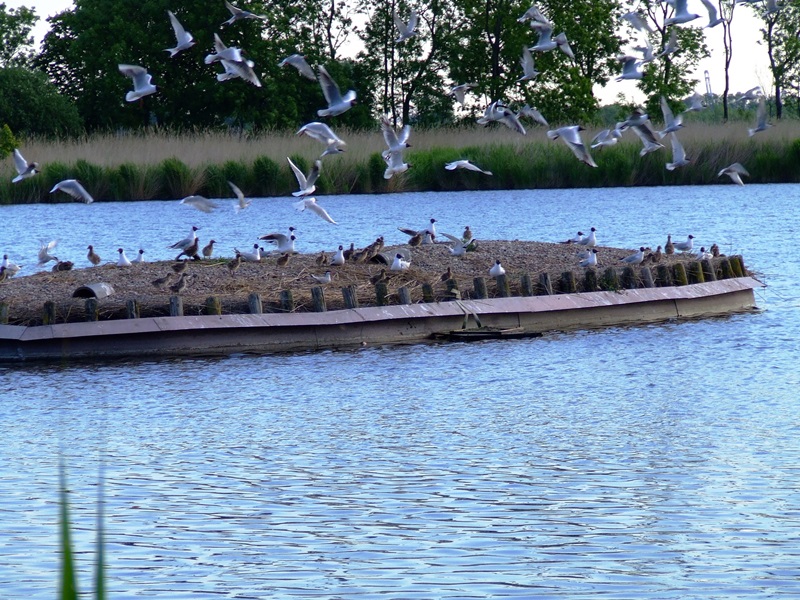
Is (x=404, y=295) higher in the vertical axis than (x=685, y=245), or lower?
lower

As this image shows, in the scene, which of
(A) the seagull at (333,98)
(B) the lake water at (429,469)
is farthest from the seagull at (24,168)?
(B) the lake water at (429,469)

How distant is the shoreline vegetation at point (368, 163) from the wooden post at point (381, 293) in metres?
24.6

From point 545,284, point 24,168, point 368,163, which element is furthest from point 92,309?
point 368,163

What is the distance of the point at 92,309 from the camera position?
14.5 meters

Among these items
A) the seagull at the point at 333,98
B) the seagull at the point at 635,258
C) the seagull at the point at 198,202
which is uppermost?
the seagull at the point at 333,98

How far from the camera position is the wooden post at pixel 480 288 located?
16.8 metres

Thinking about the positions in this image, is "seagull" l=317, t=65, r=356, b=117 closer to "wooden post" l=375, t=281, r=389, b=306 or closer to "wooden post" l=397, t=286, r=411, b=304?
"wooden post" l=375, t=281, r=389, b=306

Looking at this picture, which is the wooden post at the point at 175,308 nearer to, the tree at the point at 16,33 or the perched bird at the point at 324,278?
the perched bird at the point at 324,278

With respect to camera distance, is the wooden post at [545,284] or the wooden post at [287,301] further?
the wooden post at [545,284]

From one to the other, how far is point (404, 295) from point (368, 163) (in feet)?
87.4

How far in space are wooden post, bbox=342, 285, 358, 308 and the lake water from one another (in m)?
0.67

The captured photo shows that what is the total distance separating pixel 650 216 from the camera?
118ft

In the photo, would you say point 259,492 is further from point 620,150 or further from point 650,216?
point 620,150

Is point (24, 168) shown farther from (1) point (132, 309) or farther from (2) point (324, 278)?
(1) point (132, 309)
